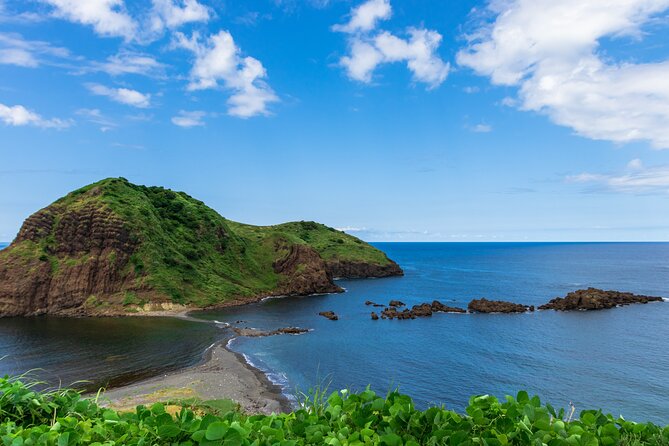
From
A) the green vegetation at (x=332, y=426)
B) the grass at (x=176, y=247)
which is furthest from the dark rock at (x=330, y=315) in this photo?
the green vegetation at (x=332, y=426)

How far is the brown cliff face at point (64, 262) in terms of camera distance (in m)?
91.1

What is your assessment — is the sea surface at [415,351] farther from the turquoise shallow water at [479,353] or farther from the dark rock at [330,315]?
the dark rock at [330,315]

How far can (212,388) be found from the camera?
156ft

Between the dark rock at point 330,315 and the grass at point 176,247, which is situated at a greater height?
the grass at point 176,247

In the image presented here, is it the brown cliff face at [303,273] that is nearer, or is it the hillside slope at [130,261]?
the hillside slope at [130,261]

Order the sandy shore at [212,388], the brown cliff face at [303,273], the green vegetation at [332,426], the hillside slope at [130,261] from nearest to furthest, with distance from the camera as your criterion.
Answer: the green vegetation at [332,426], the sandy shore at [212,388], the hillside slope at [130,261], the brown cliff face at [303,273]

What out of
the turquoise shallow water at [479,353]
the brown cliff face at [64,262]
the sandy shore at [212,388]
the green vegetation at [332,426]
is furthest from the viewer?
the brown cliff face at [64,262]

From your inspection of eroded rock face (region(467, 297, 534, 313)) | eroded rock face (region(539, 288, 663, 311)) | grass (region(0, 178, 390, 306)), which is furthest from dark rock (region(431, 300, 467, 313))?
grass (region(0, 178, 390, 306))

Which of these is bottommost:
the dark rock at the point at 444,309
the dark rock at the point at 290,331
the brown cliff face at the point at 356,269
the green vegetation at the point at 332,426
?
the dark rock at the point at 290,331

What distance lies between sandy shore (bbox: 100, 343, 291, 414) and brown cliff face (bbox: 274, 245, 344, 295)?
66081mm

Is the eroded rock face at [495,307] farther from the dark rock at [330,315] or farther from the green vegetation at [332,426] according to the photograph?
the green vegetation at [332,426]

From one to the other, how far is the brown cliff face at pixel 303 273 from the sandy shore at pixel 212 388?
217 ft

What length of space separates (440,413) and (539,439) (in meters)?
1.20

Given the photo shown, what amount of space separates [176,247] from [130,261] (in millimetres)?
14290
